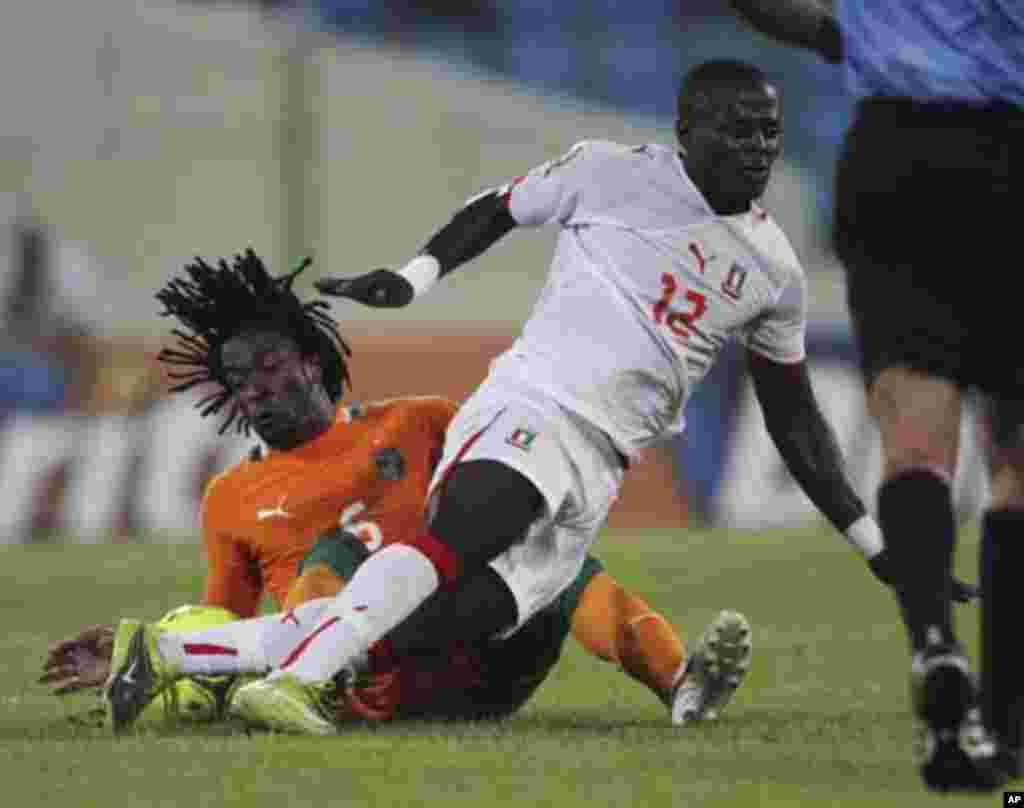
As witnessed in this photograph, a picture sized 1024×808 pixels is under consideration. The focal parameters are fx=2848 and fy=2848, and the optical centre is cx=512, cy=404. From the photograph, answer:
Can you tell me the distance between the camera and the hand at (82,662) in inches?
266

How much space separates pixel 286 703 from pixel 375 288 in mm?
929

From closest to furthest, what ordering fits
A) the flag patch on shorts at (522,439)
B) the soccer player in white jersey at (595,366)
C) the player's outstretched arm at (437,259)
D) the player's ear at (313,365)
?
1. the player's outstretched arm at (437,259)
2. the soccer player in white jersey at (595,366)
3. the flag patch on shorts at (522,439)
4. the player's ear at (313,365)

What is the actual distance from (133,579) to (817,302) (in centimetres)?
647

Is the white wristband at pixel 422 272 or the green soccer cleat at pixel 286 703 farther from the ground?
the white wristband at pixel 422 272

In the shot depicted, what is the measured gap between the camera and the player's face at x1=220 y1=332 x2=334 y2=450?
23.3 ft

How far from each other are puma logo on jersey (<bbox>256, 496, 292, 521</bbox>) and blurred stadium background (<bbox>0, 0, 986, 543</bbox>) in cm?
765

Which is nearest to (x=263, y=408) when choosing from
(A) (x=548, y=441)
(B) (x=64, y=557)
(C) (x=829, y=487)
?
(A) (x=548, y=441)

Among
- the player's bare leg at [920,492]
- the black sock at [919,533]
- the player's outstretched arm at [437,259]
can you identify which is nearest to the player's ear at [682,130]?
the player's outstretched arm at [437,259]

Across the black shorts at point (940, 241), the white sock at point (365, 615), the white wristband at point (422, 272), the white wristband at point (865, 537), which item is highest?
the black shorts at point (940, 241)

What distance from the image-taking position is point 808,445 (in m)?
6.95

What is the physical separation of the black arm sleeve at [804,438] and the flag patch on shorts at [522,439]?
752 millimetres

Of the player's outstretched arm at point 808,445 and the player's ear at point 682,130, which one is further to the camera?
the player's outstretched arm at point 808,445

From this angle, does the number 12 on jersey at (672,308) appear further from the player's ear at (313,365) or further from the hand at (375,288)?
the player's ear at (313,365)

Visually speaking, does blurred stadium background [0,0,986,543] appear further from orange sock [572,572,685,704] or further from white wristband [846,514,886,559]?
white wristband [846,514,886,559]
